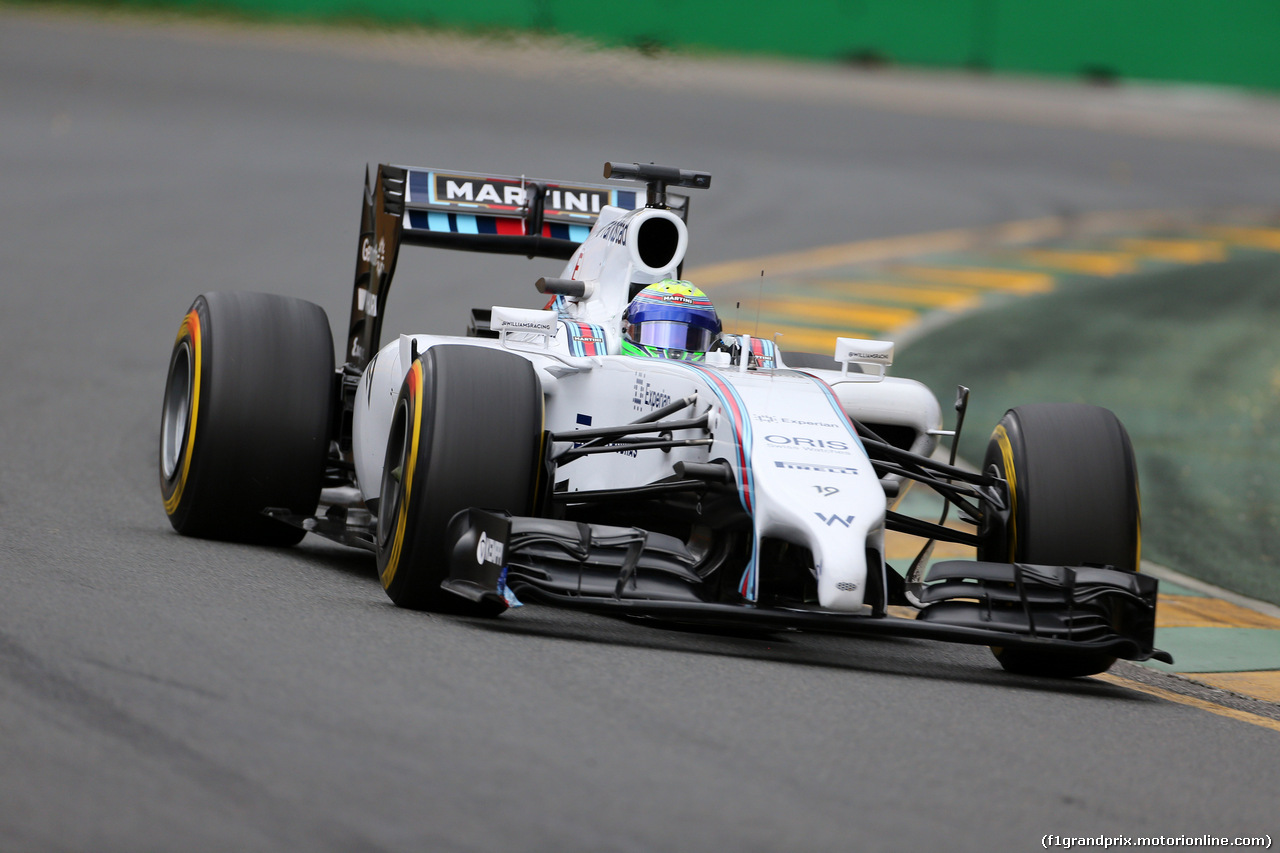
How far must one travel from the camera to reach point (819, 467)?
6.44 m

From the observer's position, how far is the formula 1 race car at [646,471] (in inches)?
251

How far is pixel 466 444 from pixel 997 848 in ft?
9.63

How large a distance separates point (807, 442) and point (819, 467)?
0.16m

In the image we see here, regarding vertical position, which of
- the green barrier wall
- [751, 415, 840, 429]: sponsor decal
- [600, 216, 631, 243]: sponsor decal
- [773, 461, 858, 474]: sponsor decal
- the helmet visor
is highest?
the green barrier wall

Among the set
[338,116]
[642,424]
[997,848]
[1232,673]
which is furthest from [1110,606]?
[338,116]

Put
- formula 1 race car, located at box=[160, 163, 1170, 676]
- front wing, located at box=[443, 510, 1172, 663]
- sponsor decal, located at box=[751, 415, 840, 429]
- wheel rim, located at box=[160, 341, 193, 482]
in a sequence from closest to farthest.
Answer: front wing, located at box=[443, 510, 1172, 663] < formula 1 race car, located at box=[160, 163, 1170, 676] < sponsor decal, located at box=[751, 415, 840, 429] < wheel rim, located at box=[160, 341, 193, 482]

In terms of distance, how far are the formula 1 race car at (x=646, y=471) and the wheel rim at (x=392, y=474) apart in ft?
0.05

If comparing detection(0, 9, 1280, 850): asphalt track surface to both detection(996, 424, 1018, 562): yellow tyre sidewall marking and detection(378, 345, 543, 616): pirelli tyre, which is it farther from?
detection(996, 424, 1018, 562): yellow tyre sidewall marking

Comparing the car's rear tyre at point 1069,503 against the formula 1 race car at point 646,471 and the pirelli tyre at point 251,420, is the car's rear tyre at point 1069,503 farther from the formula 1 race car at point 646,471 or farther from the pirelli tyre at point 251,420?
the pirelli tyre at point 251,420

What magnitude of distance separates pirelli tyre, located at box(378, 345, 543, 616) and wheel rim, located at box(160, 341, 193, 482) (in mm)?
2289

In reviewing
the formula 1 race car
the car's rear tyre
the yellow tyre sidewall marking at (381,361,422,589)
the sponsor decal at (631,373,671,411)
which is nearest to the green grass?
the car's rear tyre

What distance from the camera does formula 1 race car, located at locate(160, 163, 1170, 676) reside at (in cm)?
638

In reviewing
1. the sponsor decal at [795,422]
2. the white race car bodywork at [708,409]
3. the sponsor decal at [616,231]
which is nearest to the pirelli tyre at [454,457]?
the white race car bodywork at [708,409]

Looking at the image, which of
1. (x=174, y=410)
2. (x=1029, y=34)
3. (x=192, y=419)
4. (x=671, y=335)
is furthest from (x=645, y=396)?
(x=1029, y=34)
